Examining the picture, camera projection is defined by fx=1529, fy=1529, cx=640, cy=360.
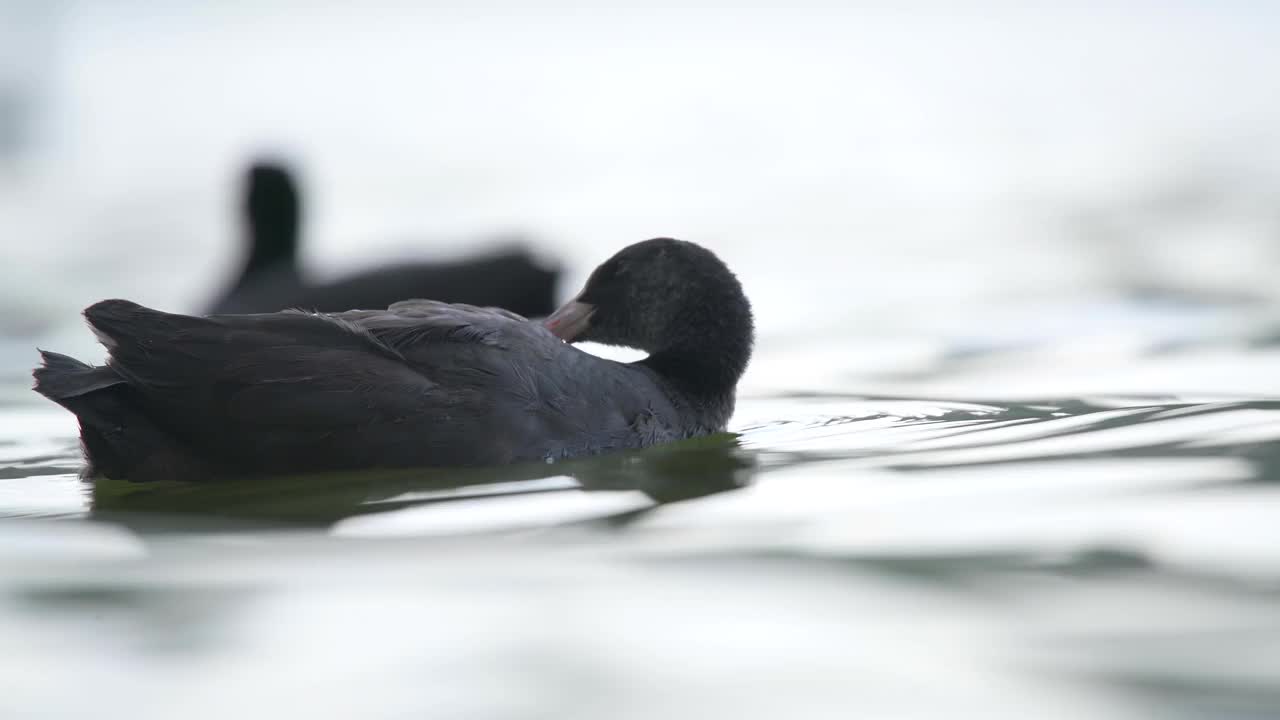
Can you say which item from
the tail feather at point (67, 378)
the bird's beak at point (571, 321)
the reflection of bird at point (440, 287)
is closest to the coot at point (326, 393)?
the tail feather at point (67, 378)

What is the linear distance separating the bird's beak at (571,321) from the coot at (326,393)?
0.82 m

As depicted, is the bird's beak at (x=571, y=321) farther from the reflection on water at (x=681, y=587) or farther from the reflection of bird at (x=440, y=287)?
the reflection of bird at (x=440, y=287)

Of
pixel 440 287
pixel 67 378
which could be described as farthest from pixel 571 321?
pixel 440 287

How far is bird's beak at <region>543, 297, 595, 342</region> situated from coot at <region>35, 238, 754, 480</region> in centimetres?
82

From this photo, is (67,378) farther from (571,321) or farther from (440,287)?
(440,287)

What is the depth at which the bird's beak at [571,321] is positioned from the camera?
498 centimetres

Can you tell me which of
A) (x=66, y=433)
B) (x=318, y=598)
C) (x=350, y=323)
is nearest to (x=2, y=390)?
→ (x=66, y=433)

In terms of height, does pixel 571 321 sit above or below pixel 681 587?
above

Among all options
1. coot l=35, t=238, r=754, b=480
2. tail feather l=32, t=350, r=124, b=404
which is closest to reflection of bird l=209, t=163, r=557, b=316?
coot l=35, t=238, r=754, b=480

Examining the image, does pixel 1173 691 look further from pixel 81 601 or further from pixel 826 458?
pixel 826 458

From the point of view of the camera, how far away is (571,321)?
16.4 ft

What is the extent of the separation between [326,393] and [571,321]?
4.66 feet

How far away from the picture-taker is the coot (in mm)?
3633

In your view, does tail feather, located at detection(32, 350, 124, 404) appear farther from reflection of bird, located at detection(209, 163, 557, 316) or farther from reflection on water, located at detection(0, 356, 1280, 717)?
reflection of bird, located at detection(209, 163, 557, 316)
